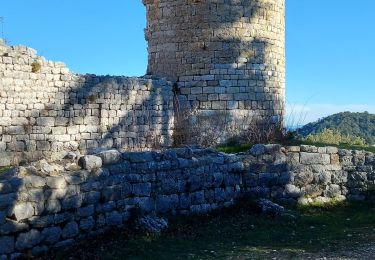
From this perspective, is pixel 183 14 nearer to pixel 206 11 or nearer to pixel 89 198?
pixel 206 11

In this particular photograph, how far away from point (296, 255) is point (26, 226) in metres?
3.39

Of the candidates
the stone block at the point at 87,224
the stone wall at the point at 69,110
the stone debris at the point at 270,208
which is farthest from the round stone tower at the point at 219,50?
the stone block at the point at 87,224

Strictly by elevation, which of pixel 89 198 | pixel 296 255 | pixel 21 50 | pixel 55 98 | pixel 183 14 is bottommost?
pixel 296 255

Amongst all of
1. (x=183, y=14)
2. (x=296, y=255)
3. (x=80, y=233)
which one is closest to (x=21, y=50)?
(x=183, y=14)

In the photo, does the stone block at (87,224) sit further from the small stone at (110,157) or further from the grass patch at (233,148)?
the grass patch at (233,148)

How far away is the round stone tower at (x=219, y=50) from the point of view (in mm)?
16031

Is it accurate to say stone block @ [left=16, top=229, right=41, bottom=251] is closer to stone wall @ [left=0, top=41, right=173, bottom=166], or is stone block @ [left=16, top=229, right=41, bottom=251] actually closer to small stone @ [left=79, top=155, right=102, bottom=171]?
small stone @ [left=79, top=155, right=102, bottom=171]

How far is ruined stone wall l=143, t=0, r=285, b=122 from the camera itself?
16.0 m

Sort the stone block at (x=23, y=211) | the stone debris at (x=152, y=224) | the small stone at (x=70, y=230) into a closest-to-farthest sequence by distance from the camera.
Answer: the stone block at (x=23, y=211), the small stone at (x=70, y=230), the stone debris at (x=152, y=224)

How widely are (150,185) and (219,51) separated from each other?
318 inches

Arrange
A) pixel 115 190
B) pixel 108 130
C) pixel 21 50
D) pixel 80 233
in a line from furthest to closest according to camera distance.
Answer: pixel 108 130 → pixel 21 50 → pixel 115 190 → pixel 80 233

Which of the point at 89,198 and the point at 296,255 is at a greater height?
the point at 89,198

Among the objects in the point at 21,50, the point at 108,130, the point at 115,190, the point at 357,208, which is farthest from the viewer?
the point at 108,130

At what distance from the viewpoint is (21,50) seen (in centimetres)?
1402
